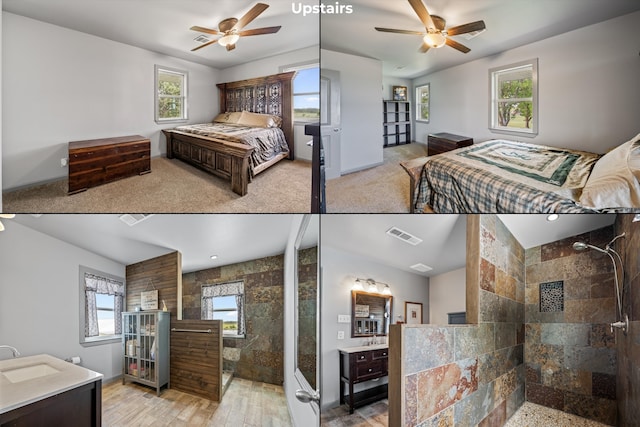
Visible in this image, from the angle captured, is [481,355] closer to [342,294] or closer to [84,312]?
[342,294]

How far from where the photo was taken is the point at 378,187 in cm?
138

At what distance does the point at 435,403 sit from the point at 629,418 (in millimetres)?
704

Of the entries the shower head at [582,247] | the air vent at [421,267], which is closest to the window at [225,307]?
the air vent at [421,267]

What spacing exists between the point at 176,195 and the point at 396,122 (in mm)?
846

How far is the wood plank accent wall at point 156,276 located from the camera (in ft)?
4.43

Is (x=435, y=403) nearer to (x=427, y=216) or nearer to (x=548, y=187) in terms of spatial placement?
(x=427, y=216)

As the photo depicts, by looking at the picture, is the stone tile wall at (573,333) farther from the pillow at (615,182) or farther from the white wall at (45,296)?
the white wall at (45,296)

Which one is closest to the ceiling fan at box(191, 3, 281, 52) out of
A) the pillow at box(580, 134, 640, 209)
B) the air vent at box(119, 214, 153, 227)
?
the air vent at box(119, 214, 153, 227)

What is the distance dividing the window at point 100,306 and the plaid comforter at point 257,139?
632 millimetres

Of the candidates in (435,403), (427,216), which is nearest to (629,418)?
(435,403)

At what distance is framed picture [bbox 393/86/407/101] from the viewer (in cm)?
133

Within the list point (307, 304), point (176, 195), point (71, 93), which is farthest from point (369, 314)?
point (71, 93)

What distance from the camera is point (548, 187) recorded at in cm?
132

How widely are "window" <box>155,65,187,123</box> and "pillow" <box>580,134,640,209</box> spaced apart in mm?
1441
